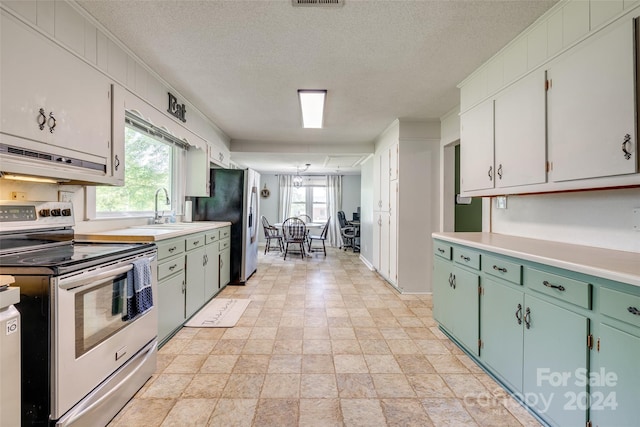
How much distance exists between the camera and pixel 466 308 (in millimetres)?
2168

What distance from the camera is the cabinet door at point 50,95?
4.46 feet

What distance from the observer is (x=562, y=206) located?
194cm

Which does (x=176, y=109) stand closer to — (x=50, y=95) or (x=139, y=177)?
(x=139, y=177)

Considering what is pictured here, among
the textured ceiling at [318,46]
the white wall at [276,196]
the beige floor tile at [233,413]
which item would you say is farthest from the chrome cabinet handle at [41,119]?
the white wall at [276,196]

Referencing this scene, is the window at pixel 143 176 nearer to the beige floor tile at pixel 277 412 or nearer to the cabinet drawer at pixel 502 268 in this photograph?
the beige floor tile at pixel 277 412

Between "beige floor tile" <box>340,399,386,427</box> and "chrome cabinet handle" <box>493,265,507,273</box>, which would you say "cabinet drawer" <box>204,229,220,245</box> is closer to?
"beige floor tile" <box>340,399,386,427</box>

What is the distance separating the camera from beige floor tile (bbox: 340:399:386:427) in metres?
1.52

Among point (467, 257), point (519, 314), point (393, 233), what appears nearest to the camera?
point (519, 314)

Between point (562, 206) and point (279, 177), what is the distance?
7634 mm

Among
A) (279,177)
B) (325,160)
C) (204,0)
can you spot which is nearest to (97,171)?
(204,0)

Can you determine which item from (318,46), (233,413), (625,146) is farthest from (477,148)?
(233,413)

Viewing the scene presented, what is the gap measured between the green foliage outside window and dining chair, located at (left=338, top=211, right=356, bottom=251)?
4.91 metres

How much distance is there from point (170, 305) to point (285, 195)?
661cm

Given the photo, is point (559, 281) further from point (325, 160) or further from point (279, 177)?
point (279, 177)
